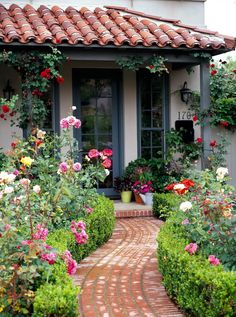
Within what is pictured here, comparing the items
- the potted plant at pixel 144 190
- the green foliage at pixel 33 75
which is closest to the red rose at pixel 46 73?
the green foliage at pixel 33 75

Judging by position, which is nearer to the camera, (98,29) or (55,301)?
(55,301)

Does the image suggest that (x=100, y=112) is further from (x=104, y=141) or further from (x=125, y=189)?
(x=125, y=189)

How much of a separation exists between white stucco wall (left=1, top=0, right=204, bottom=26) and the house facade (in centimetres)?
2

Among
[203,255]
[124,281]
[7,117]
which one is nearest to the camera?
[203,255]

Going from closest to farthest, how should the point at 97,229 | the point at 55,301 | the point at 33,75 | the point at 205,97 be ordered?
the point at 55,301 → the point at 97,229 → the point at 33,75 → the point at 205,97

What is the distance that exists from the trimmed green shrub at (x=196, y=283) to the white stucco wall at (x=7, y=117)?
602 cm

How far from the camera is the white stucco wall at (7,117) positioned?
1043cm

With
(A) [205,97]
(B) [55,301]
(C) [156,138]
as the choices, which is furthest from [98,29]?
(B) [55,301]

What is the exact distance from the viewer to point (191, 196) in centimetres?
584

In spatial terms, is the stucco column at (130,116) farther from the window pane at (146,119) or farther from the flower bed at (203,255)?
the flower bed at (203,255)

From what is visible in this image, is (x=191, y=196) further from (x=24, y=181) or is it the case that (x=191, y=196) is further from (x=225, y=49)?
(x=225, y=49)

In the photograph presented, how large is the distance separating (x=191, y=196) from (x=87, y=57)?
4472 millimetres

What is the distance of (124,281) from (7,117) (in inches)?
229

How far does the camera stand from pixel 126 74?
36.7 ft
